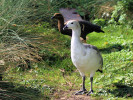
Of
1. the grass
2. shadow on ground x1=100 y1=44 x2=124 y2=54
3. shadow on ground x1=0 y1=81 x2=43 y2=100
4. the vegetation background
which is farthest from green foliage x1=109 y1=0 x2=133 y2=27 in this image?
shadow on ground x1=0 y1=81 x2=43 y2=100

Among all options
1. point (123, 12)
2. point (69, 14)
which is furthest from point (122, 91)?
point (69, 14)

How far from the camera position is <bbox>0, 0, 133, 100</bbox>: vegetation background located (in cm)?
464

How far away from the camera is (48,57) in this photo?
6.48 meters

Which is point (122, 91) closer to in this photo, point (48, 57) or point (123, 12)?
point (48, 57)

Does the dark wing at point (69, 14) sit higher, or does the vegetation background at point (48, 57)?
the dark wing at point (69, 14)

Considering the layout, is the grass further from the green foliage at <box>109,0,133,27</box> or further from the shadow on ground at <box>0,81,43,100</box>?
the green foliage at <box>109,0,133,27</box>

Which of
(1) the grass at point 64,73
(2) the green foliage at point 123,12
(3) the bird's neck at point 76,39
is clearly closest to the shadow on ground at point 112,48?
(1) the grass at point 64,73

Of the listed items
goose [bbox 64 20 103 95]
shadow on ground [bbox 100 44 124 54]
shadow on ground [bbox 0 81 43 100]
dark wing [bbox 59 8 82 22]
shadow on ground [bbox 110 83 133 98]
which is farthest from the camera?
dark wing [bbox 59 8 82 22]

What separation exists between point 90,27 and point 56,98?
10.3ft

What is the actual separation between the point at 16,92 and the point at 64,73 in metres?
1.78

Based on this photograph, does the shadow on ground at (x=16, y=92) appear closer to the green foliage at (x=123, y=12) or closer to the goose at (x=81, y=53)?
the goose at (x=81, y=53)

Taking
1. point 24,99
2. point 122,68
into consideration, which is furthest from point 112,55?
point 24,99

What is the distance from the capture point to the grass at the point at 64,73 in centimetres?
468

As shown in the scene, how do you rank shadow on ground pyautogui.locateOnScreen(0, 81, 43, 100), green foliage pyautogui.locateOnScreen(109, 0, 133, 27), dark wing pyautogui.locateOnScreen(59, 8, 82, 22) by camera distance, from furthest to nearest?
dark wing pyautogui.locateOnScreen(59, 8, 82, 22), green foliage pyautogui.locateOnScreen(109, 0, 133, 27), shadow on ground pyautogui.locateOnScreen(0, 81, 43, 100)
